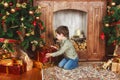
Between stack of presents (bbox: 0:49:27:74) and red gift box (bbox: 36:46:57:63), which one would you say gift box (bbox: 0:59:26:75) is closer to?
stack of presents (bbox: 0:49:27:74)

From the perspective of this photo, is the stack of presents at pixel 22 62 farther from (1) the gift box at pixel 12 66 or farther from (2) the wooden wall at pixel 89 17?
(2) the wooden wall at pixel 89 17

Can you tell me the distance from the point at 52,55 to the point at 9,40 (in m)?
0.47

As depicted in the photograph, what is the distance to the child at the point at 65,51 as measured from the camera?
10.0ft

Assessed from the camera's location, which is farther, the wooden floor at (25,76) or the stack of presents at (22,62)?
the stack of presents at (22,62)

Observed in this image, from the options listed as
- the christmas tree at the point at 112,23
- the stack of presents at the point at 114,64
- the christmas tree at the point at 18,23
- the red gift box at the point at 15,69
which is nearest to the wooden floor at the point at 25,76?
the red gift box at the point at 15,69

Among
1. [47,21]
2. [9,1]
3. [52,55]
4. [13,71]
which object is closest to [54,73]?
[52,55]

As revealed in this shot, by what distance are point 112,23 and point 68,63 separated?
2.13 feet

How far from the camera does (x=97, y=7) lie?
329 cm

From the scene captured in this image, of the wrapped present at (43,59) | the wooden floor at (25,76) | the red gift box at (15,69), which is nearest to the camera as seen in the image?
the wooden floor at (25,76)

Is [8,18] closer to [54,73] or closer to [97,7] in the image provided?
[54,73]

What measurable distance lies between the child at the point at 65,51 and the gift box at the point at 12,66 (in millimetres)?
293

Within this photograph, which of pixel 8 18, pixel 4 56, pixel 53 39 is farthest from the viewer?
pixel 53 39

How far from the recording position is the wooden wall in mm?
3240

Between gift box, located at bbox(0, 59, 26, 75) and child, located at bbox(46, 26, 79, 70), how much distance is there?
0.29 meters
